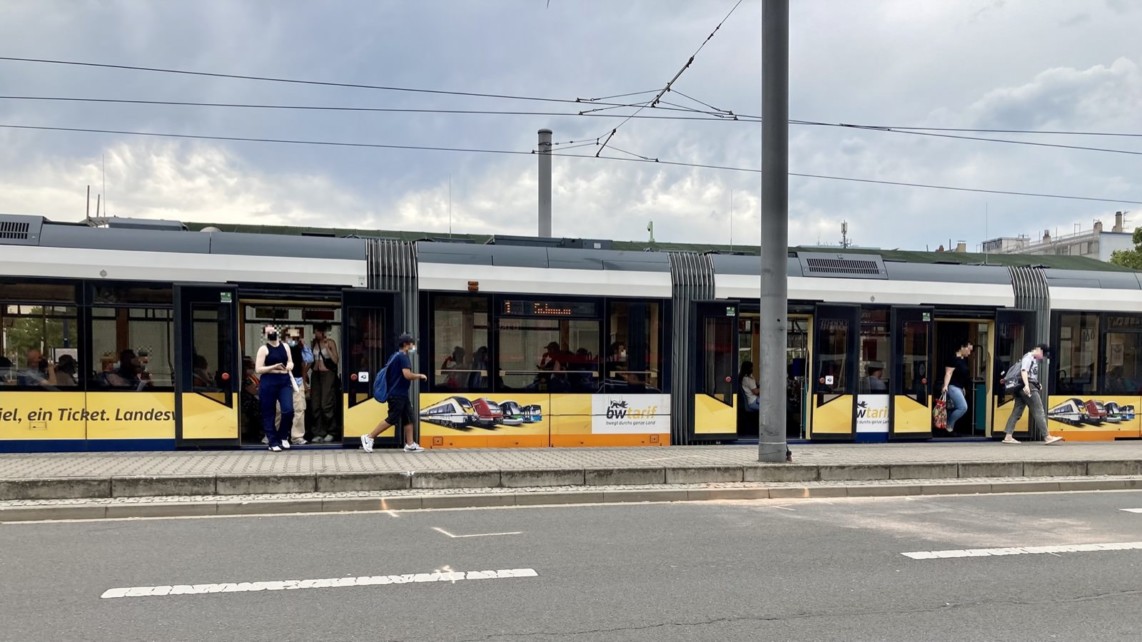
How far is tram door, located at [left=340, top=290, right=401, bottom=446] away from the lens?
11.8 m

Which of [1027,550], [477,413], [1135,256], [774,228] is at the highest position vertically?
[1135,256]

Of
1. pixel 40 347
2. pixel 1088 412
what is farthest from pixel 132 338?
pixel 1088 412

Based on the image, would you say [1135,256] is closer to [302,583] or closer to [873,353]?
[873,353]

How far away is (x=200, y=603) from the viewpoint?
554 cm

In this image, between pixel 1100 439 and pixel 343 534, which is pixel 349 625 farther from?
pixel 1100 439

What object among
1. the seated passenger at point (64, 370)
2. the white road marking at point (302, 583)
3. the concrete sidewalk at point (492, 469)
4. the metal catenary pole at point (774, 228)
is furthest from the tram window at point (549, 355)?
the white road marking at point (302, 583)

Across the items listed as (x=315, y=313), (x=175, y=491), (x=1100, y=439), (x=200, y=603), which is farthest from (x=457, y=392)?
(x=1100, y=439)

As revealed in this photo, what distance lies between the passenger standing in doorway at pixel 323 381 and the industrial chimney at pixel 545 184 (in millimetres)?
12979

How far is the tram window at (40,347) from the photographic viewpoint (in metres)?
10.7

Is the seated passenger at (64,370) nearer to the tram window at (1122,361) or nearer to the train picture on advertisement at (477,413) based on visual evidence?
the train picture on advertisement at (477,413)

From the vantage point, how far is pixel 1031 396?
1412 centimetres

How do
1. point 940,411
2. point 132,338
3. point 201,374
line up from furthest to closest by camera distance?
point 940,411, point 201,374, point 132,338

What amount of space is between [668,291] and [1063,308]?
7.61 meters

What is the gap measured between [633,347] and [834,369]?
361cm
